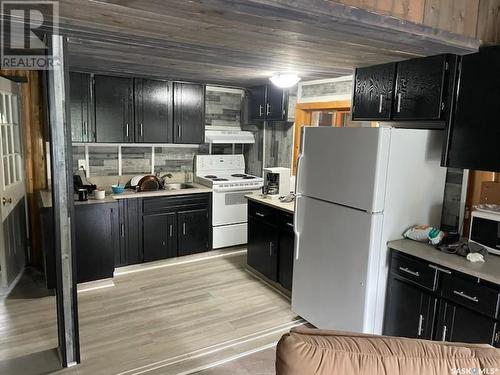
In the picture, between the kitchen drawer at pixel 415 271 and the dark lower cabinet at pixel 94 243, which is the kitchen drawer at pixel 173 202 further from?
the kitchen drawer at pixel 415 271

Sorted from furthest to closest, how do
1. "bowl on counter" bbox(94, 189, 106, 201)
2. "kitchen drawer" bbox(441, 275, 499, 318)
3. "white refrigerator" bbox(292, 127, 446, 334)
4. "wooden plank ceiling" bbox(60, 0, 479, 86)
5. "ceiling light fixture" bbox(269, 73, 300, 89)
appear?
"bowl on counter" bbox(94, 189, 106, 201) → "ceiling light fixture" bbox(269, 73, 300, 89) → "white refrigerator" bbox(292, 127, 446, 334) → "kitchen drawer" bbox(441, 275, 499, 318) → "wooden plank ceiling" bbox(60, 0, 479, 86)

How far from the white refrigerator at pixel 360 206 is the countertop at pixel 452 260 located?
11 cm

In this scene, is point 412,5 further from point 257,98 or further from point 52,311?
point 52,311

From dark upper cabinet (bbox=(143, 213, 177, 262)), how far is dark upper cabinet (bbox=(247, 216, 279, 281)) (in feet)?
3.10

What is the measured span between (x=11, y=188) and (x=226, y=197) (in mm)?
2332

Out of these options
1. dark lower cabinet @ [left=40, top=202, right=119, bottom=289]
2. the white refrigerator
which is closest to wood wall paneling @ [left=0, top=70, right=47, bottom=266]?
dark lower cabinet @ [left=40, top=202, right=119, bottom=289]

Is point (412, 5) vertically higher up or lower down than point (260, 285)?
higher up

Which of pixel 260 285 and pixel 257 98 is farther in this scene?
pixel 257 98

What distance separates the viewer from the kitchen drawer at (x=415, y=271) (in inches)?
90.4

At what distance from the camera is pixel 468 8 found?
87.4 inches

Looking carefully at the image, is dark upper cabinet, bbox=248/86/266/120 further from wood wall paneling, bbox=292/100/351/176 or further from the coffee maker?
the coffee maker

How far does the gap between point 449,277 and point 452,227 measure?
2.49 feet

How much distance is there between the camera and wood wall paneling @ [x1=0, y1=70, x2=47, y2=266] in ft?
13.1

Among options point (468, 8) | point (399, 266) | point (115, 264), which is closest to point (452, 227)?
point (399, 266)
